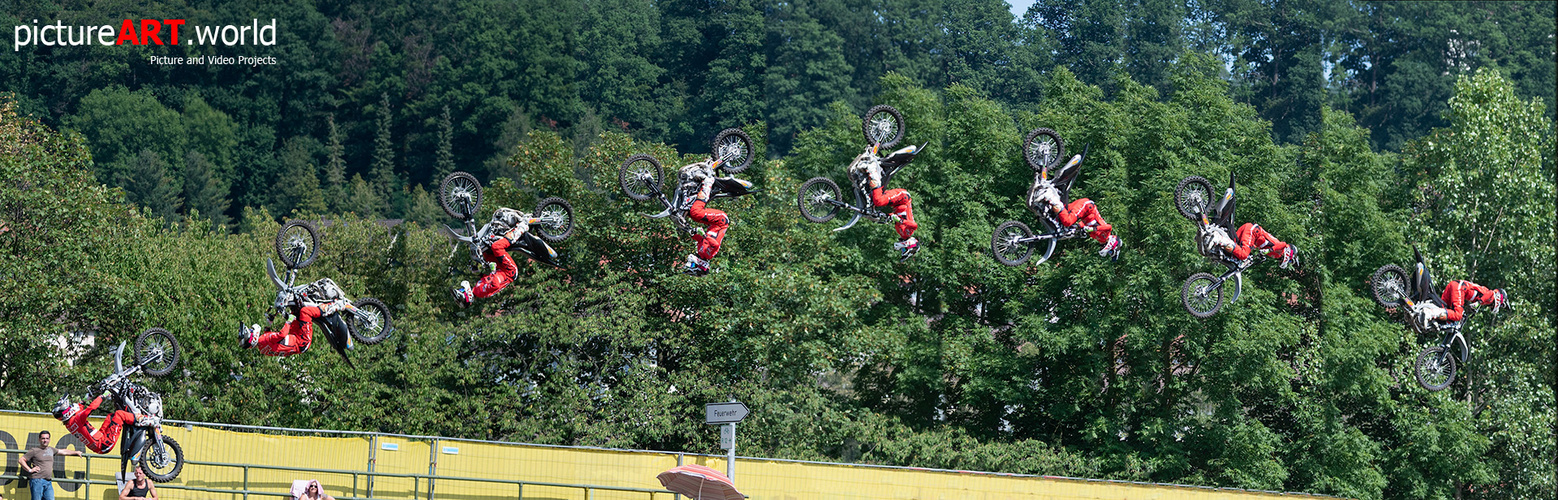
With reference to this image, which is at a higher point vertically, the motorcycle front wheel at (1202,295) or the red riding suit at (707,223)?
the red riding suit at (707,223)

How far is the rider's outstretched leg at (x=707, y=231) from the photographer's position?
1040 inches

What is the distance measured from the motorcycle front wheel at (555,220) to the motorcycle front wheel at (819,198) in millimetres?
4342

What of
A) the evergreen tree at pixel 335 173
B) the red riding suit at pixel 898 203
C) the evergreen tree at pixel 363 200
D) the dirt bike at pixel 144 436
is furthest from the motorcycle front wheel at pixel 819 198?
the evergreen tree at pixel 335 173

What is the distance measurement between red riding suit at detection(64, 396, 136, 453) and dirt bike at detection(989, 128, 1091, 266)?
48.8 feet

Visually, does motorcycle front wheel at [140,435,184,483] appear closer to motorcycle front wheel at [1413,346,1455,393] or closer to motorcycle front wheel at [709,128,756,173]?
motorcycle front wheel at [709,128,756,173]

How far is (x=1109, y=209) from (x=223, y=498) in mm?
24229

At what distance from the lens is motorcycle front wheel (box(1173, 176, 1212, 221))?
2644cm

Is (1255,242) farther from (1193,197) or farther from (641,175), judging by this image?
(641,175)

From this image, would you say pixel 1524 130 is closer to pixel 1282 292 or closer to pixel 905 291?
pixel 1282 292

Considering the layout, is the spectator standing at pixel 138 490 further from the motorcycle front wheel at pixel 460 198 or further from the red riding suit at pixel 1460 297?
the red riding suit at pixel 1460 297

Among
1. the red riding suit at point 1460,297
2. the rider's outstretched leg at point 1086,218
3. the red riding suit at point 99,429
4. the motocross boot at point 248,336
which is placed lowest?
the red riding suit at point 99,429

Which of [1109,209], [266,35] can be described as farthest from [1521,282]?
[266,35]

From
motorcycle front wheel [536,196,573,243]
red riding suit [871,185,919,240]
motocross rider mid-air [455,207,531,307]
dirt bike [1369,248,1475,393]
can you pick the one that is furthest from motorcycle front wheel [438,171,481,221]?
dirt bike [1369,248,1475,393]

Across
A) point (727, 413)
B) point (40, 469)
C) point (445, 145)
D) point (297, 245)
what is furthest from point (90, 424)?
point (445, 145)
